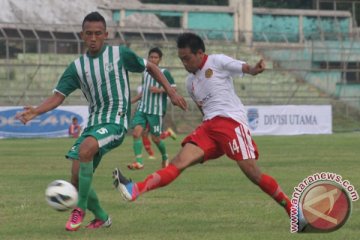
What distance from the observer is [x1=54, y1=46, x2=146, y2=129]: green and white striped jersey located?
10406 mm

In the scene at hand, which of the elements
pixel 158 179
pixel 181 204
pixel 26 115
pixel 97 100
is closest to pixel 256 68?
pixel 158 179

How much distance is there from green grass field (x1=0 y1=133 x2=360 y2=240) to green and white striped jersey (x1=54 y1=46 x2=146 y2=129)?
49.1 inches

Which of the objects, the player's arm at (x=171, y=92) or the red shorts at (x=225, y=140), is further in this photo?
the red shorts at (x=225, y=140)

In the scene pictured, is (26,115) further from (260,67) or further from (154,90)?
(154,90)

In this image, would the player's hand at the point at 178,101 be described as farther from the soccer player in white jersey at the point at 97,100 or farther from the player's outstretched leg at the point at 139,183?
the player's outstretched leg at the point at 139,183

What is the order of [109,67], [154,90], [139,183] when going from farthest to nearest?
[154,90]
[109,67]
[139,183]

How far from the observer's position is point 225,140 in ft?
33.8

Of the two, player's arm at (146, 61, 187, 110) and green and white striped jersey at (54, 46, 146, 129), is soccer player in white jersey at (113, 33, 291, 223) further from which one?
green and white striped jersey at (54, 46, 146, 129)

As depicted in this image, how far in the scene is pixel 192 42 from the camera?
10.4 m

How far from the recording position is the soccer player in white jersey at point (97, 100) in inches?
398

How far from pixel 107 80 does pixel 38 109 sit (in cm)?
82

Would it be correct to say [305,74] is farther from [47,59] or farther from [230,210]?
[230,210]

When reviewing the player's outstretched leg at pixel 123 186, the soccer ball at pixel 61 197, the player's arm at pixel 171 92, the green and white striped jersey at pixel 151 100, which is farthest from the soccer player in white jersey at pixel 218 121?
the green and white striped jersey at pixel 151 100

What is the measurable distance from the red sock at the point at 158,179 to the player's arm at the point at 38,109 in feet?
4.83
